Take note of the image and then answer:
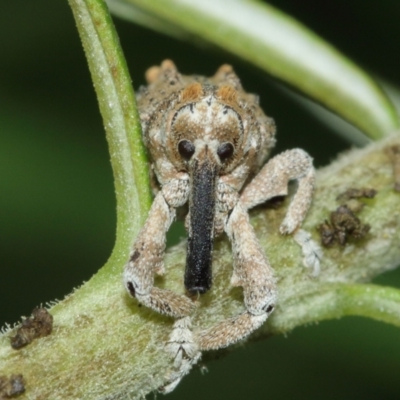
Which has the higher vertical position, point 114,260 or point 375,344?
point 375,344

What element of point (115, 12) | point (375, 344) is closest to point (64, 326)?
point (115, 12)

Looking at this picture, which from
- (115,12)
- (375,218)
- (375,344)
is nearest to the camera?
(375,218)

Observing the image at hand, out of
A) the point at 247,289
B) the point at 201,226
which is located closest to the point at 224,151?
the point at 201,226

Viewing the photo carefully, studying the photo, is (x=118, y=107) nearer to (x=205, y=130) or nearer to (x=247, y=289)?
(x=205, y=130)

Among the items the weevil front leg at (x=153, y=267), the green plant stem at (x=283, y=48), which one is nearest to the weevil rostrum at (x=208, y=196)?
the weevil front leg at (x=153, y=267)

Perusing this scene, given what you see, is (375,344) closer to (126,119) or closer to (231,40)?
(231,40)

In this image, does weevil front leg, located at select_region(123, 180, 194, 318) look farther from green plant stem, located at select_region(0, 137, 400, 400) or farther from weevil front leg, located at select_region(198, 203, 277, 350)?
weevil front leg, located at select_region(198, 203, 277, 350)

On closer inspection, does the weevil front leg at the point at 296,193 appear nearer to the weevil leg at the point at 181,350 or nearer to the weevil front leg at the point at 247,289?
the weevil front leg at the point at 247,289
